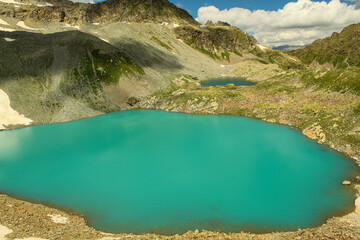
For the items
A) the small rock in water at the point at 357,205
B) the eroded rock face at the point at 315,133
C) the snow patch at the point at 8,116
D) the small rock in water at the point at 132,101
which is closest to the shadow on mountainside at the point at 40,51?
the snow patch at the point at 8,116

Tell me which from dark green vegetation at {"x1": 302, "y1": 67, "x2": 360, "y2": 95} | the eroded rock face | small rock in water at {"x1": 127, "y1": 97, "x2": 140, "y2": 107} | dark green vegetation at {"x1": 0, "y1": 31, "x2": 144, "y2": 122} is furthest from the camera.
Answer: small rock in water at {"x1": 127, "y1": 97, "x2": 140, "y2": 107}

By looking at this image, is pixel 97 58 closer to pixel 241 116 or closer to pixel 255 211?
pixel 241 116

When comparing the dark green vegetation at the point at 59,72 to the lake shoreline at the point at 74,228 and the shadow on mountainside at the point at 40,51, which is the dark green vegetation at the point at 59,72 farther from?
the lake shoreline at the point at 74,228

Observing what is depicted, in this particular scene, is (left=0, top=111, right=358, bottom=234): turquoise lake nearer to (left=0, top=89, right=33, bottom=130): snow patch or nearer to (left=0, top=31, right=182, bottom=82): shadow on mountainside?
(left=0, top=89, right=33, bottom=130): snow patch

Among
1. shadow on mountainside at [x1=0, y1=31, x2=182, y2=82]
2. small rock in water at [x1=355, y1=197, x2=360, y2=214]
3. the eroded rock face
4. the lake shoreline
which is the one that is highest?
shadow on mountainside at [x1=0, y1=31, x2=182, y2=82]

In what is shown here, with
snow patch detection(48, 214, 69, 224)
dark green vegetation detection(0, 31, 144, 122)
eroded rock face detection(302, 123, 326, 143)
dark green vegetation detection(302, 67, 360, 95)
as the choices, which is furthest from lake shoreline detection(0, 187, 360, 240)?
dark green vegetation detection(0, 31, 144, 122)

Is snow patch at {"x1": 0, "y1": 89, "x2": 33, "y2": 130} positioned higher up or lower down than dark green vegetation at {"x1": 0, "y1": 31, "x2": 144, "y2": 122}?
lower down

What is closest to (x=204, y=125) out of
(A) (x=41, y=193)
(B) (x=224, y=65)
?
(A) (x=41, y=193)
